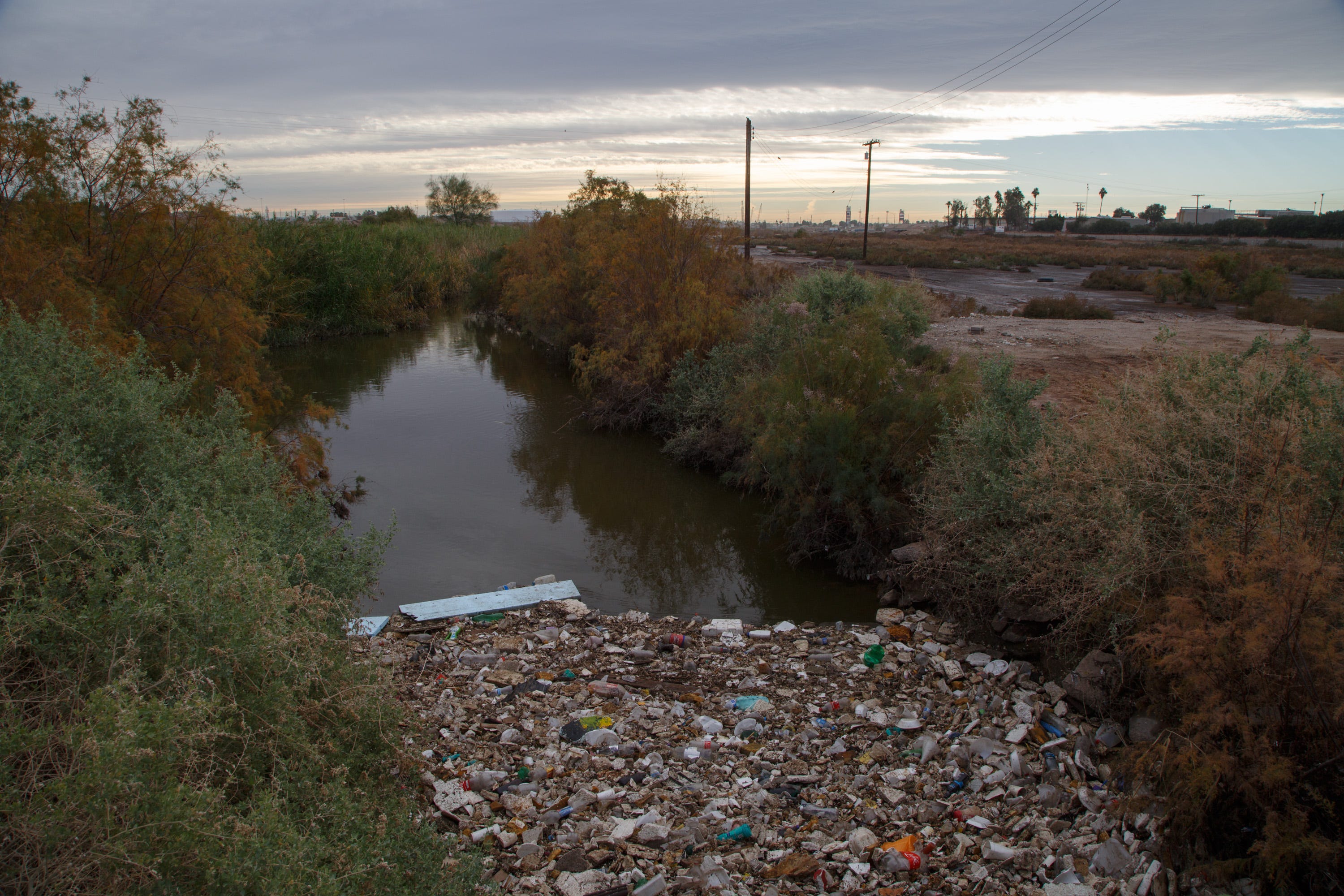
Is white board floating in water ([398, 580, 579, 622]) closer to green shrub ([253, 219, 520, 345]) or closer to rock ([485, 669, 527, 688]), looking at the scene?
rock ([485, 669, 527, 688])

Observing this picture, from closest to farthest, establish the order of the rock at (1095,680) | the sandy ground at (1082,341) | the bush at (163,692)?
the bush at (163,692), the rock at (1095,680), the sandy ground at (1082,341)

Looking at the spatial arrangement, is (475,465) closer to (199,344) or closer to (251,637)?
(199,344)

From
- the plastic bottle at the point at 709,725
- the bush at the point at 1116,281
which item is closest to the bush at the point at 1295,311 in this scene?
the bush at the point at 1116,281

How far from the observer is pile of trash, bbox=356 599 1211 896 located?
13.0 ft

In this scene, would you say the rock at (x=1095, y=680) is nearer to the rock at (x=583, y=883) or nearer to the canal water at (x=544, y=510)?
the canal water at (x=544, y=510)

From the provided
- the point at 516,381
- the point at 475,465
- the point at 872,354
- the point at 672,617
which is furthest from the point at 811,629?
the point at 516,381

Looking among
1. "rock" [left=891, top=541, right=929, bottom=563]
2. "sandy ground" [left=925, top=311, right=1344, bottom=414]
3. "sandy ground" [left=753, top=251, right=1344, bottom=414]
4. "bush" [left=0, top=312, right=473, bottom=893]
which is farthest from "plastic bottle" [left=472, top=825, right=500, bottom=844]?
"sandy ground" [left=925, top=311, right=1344, bottom=414]

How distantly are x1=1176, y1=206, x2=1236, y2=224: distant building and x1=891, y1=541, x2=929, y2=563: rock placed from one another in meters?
85.3

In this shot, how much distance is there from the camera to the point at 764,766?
5.02 meters

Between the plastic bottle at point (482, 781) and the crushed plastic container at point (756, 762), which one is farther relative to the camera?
the plastic bottle at point (482, 781)

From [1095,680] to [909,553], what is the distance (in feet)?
9.16

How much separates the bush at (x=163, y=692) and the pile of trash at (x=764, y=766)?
0.80 m

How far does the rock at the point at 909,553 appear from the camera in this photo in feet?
24.7

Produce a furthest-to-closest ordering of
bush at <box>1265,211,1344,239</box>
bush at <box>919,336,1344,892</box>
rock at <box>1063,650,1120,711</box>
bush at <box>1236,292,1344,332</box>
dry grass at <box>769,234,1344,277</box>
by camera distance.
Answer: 1. bush at <box>1265,211,1344,239</box>
2. dry grass at <box>769,234,1344,277</box>
3. bush at <box>1236,292,1344,332</box>
4. rock at <box>1063,650,1120,711</box>
5. bush at <box>919,336,1344,892</box>
